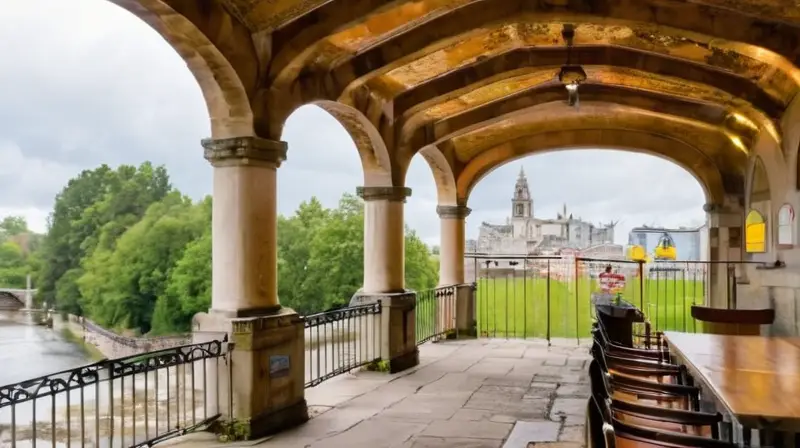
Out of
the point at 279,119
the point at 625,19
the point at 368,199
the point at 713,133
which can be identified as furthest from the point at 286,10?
the point at 713,133

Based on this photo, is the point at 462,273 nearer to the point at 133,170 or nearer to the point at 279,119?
the point at 279,119

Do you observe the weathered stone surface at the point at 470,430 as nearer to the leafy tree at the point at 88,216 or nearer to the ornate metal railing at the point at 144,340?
the ornate metal railing at the point at 144,340

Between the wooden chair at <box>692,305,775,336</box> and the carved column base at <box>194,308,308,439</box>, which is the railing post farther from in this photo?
the carved column base at <box>194,308,308,439</box>

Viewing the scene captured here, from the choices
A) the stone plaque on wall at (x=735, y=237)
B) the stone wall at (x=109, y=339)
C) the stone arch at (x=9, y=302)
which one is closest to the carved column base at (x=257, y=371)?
the stone plaque on wall at (x=735, y=237)

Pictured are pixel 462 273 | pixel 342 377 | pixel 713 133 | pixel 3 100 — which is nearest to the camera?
pixel 342 377

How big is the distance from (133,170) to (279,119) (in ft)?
152

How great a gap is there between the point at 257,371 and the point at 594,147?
306 inches

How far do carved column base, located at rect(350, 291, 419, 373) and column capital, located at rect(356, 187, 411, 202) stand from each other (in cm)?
114

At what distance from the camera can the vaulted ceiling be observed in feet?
16.5

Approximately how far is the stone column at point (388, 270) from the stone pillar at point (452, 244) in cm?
287

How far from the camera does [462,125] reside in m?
9.01

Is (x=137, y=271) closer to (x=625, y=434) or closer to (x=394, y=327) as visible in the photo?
(x=394, y=327)

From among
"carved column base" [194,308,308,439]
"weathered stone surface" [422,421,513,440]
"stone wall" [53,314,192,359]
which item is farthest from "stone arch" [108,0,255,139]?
"stone wall" [53,314,192,359]

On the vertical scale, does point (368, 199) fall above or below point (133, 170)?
below
